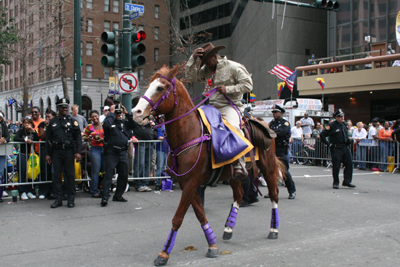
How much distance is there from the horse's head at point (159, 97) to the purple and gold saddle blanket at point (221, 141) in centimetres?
67

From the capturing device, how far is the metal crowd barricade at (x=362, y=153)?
1527 cm

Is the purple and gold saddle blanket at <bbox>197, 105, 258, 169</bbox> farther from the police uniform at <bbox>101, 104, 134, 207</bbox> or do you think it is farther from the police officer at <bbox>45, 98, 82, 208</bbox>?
the police officer at <bbox>45, 98, 82, 208</bbox>

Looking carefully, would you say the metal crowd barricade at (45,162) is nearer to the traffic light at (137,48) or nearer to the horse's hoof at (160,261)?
the traffic light at (137,48)

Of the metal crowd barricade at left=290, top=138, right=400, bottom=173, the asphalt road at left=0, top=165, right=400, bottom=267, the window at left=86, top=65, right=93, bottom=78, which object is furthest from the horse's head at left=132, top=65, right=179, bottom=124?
the window at left=86, top=65, right=93, bottom=78

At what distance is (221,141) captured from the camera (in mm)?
5078

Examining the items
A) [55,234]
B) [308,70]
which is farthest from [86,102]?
[55,234]

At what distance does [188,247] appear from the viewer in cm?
531

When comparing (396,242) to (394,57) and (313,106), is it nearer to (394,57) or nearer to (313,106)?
(313,106)

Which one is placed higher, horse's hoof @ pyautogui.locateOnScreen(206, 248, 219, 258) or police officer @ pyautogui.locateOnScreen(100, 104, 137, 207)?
police officer @ pyautogui.locateOnScreen(100, 104, 137, 207)

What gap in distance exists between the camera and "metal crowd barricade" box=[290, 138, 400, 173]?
50.1 feet

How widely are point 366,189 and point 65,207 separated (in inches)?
316

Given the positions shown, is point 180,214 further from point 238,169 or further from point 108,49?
point 108,49

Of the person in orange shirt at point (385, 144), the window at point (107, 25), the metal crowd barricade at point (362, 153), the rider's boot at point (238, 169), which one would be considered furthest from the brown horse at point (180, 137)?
the window at point (107, 25)

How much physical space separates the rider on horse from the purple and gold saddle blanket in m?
0.33
